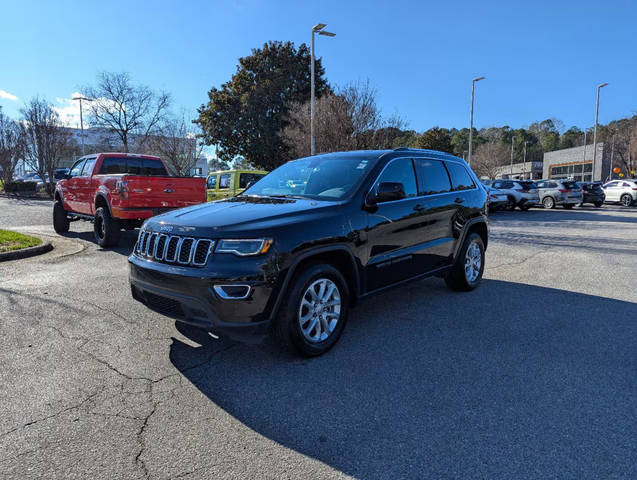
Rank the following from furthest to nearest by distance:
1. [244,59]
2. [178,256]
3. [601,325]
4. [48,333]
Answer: [244,59]
[601,325]
[48,333]
[178,256]

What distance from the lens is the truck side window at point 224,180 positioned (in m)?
15.4

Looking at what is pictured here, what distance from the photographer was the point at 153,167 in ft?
36.4

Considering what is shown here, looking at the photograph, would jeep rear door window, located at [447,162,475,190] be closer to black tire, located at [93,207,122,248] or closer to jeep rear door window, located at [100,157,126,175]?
black tire, located at [93,207,122,248]

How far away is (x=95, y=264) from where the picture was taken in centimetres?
741

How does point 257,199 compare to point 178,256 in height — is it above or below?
above

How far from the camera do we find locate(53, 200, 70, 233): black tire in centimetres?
1145

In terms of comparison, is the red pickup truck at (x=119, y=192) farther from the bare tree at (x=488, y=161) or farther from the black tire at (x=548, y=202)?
the bare tree at (x=488, y=161)

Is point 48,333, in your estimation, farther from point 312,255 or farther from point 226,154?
point 226,154

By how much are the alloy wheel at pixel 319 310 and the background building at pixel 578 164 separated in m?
62.9

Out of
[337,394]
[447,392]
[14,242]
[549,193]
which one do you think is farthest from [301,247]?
[549,193]

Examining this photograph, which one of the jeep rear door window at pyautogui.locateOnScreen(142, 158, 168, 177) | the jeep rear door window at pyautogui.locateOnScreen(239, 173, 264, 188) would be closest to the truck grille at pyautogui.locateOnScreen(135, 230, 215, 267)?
the jeep rear door window at pyautogui.locateOnScreen(142, 158, 168, 177)

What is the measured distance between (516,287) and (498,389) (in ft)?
11.2

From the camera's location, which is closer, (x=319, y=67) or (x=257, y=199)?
(x=257, y=199)

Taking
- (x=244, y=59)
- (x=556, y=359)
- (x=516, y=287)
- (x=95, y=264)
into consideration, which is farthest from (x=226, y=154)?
(x=556, y=359)
